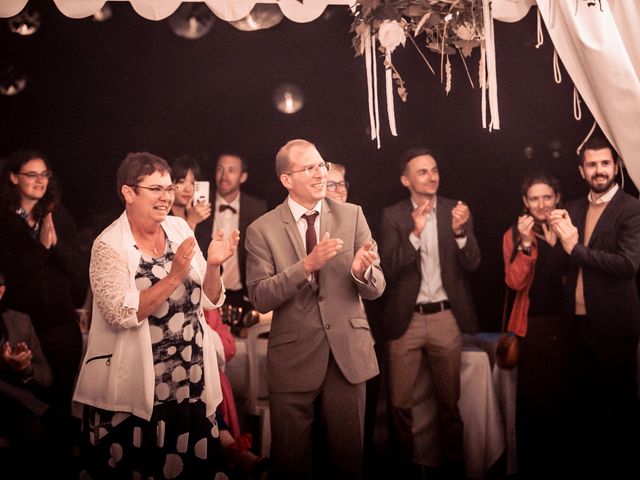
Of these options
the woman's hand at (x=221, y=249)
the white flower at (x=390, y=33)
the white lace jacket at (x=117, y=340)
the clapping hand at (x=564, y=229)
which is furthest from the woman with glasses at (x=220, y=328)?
the clapping hand at (x=564, y=229)

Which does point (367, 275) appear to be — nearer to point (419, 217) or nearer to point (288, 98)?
point (419, 217)

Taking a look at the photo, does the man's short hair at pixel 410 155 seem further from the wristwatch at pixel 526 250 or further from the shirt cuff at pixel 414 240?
the wristwatch at pixel 526 250

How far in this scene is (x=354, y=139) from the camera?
157 inches

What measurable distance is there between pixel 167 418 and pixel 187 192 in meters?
1.13

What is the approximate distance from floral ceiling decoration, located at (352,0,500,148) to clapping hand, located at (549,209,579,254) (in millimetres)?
584

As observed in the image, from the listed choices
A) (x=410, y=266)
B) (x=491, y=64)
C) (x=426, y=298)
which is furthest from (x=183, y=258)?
(x=491, y=64)

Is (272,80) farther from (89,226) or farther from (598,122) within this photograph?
(598,122)

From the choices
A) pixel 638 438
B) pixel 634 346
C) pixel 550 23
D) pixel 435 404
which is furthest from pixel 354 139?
pixel 638 438

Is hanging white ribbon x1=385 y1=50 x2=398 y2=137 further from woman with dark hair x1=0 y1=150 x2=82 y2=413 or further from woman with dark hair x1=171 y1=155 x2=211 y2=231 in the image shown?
woman with dark hair x1=0 y1=150 x2=82 y2=413

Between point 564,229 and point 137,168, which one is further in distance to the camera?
point 564,229

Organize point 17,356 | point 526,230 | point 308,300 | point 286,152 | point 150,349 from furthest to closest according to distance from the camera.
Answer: point 526,230 < point 286,152 < point 17,356 < point 308,300 < point 150,349

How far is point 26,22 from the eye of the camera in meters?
3.88

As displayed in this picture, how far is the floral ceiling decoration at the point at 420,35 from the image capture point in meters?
3.93

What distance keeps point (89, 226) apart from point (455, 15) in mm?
2168
